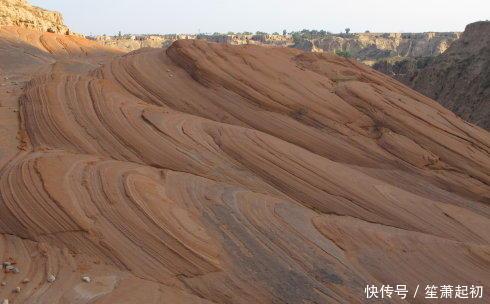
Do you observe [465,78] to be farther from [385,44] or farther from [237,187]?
[385,44]

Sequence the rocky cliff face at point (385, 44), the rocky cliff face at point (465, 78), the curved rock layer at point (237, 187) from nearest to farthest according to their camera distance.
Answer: the curved rock layer at point (237, 187), the rocky cliff face at point (465, 78), the rocky cliff face at point (385, 44)

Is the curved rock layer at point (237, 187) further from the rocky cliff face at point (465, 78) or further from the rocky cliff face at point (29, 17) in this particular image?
the rocky cliff face at point (465, 78)

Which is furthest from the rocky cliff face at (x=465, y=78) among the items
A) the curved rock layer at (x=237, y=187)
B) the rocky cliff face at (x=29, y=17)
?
the rocky cliff face at (x=29, y=17)

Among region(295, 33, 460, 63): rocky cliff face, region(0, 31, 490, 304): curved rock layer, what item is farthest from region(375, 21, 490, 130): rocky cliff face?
region(295, 33, 460, 63): rocky cliff face

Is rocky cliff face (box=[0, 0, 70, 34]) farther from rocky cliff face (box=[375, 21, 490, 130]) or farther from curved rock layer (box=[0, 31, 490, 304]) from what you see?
rocky cliff face (box=[375, 21, 490, 130])

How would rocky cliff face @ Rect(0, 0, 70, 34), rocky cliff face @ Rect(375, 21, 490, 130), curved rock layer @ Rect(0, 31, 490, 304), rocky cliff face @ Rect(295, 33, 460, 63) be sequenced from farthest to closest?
rocky cliff face @ Rect(295, 33, 460, 63) → rocky cliff face @ Rect(375, 21, 490, 130) → rocky cliff face @ Rect(0, 0, 70, 34) → curved rock layer @ Rect(0, 31, 490, 304)
